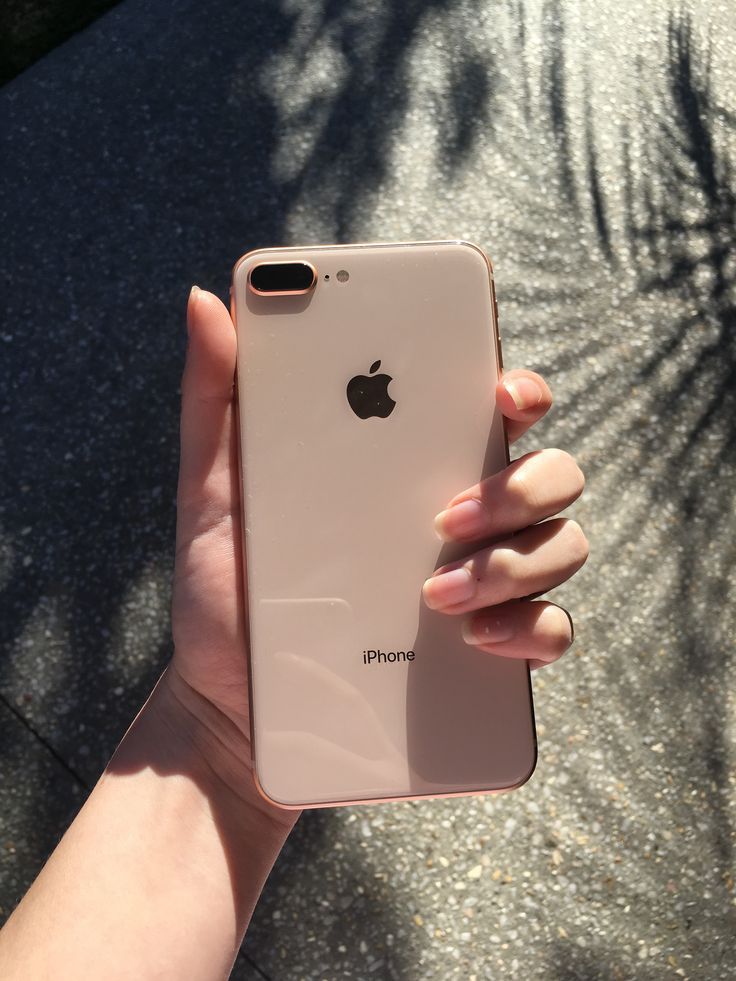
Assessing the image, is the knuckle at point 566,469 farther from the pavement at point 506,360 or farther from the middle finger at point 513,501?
the pavement at point 506,360

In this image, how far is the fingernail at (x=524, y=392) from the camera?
1.29 metres

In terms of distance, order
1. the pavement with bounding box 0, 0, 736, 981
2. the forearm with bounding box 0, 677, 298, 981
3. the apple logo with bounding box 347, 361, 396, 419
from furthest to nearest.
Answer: the pavement with bounding box 0, 0, 736, 981, the apple logo with bounding box 347, 361, 396, 419, the forearm with bounding box 0, 677, 298, 981

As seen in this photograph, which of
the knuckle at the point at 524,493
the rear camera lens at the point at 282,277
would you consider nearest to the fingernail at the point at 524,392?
the knuckle at the point at 524,493

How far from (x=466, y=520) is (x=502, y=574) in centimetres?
10

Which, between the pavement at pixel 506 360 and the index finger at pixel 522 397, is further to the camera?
A: the pavement at pixel 506 360

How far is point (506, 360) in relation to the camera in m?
2.22

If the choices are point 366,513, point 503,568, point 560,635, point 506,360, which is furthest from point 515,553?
point 506,360

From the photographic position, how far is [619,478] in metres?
2.15

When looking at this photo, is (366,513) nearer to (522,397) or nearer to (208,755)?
(522,397)

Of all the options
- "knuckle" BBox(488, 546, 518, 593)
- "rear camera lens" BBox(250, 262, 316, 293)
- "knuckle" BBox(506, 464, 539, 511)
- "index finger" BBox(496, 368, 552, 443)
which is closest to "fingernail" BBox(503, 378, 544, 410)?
"index finger" BBox(496, 368, 552, 443)

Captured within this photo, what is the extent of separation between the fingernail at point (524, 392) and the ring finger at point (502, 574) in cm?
20

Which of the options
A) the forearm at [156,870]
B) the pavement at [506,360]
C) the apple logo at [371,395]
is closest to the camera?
the forearm at [156,870]

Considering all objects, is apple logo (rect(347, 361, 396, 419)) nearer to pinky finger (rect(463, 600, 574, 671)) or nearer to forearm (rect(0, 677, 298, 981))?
pinky finger (rect(463, 600, 574, 671))

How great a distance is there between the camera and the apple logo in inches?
53.5
